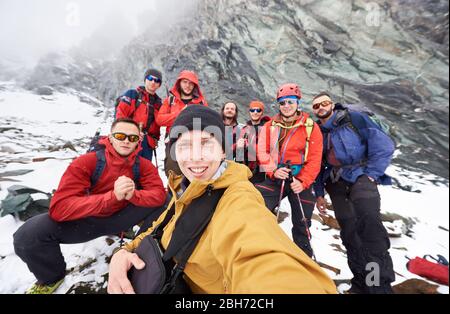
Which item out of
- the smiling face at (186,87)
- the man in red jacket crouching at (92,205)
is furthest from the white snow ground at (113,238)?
the smiling face at (186,87)

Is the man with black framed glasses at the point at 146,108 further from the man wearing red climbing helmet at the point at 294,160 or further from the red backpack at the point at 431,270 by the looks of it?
the red backpack at the point at 431,270

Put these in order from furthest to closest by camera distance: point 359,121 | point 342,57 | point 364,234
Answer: point 342,57 < point 359,121 < point 364,234

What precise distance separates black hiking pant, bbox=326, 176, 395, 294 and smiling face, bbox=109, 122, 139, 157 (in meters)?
3.74

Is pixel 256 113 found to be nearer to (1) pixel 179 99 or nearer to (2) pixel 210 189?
(1) pixel 179 99

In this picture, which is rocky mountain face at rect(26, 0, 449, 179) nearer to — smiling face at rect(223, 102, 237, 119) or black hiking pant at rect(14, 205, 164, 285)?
smiling face at rect(223, 102, 237, 119)

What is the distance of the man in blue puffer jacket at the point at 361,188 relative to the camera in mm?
3395

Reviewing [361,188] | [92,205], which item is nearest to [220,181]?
[92,205]

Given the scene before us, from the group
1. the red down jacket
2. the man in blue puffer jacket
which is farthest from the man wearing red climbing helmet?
the red down jacket

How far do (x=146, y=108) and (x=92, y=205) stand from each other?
304 centimetres

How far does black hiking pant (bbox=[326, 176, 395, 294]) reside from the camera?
3.36 metres

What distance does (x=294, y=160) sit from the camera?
13.4ft
